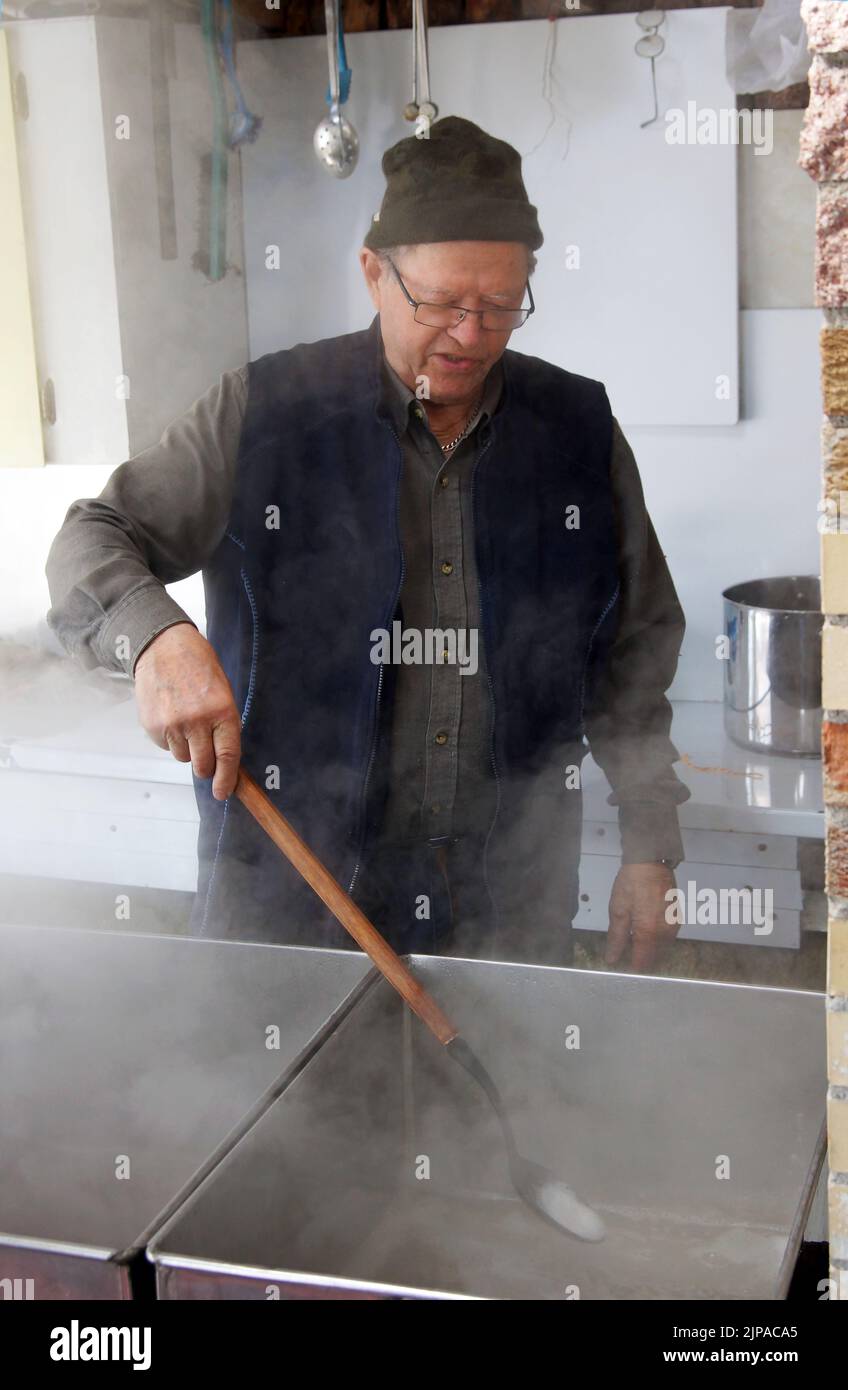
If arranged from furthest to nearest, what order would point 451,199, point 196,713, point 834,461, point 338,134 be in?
point 338,134 → point 451,199 → point 196,713 → point 834,461

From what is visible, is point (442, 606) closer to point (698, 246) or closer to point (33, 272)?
point (698, 246)

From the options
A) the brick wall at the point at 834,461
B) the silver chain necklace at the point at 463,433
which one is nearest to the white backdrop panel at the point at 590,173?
the silver chain necklace at the point at 463,433

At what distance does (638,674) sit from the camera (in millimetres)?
1775

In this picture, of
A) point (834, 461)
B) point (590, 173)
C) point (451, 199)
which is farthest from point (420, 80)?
point (834, 461)

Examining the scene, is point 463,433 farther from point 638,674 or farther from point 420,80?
point 420,80

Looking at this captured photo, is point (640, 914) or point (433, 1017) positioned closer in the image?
point (433, 1017)

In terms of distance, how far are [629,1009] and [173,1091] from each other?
0.44 metres

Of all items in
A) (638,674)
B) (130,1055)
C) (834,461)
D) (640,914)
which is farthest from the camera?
(638,674)

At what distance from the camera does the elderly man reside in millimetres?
1605

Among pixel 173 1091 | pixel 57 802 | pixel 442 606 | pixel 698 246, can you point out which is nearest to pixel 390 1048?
pixel 173 1091

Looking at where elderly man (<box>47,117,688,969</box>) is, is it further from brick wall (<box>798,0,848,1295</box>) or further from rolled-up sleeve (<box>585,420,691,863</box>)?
brick wall (<box>798,0,848,1295</box>)

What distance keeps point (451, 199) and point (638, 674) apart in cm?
65

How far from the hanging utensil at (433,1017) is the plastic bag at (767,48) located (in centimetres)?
171

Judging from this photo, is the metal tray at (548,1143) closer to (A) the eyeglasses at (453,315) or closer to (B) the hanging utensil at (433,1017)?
(B) the hanging utensil at (433,1017)
